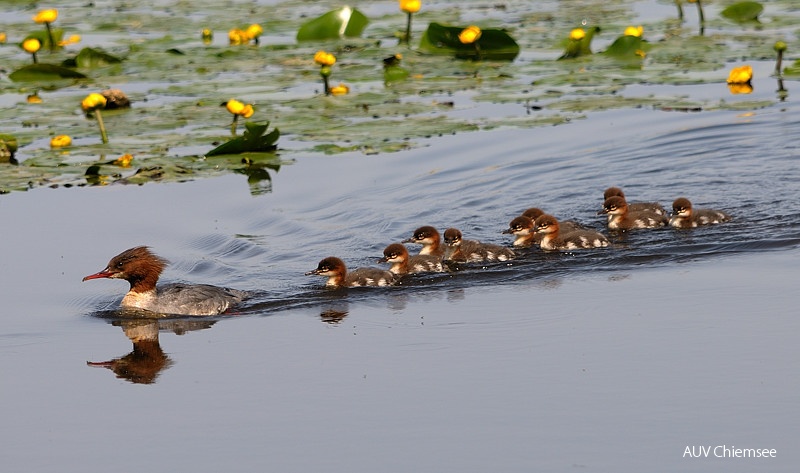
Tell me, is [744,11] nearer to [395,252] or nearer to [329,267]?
[395,252]

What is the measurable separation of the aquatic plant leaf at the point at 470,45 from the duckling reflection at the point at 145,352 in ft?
23.1

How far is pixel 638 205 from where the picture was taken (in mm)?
10359

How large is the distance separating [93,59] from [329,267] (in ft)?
22.0

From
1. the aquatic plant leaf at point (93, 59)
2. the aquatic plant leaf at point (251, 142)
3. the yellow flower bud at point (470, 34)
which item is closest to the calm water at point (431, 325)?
the aquatic plant leaf at point (251, 142)

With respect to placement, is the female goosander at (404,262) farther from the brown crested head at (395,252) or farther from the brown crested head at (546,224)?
the brown crested head at (546,224)

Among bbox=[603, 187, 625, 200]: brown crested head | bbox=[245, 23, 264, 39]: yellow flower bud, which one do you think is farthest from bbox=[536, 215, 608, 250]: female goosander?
bbox=[245, 23, 264, 39]: yellow flower bud

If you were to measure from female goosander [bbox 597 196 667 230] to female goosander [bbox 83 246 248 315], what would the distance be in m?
2.90

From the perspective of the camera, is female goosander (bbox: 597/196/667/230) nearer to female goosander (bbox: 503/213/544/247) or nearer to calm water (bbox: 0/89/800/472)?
calm water (bbox: 0/89/800/472)

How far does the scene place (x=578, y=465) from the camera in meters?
5.54

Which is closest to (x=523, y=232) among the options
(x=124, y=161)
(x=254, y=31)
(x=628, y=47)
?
(x=124, y=161)

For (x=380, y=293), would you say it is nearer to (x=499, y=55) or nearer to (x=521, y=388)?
(x=521, y=388)

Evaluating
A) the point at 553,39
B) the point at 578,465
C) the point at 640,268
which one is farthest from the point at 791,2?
the point at 578,465

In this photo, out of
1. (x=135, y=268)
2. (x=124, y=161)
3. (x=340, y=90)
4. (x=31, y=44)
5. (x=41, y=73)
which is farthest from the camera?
(x=41, y=73)

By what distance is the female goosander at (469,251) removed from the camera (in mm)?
9578
